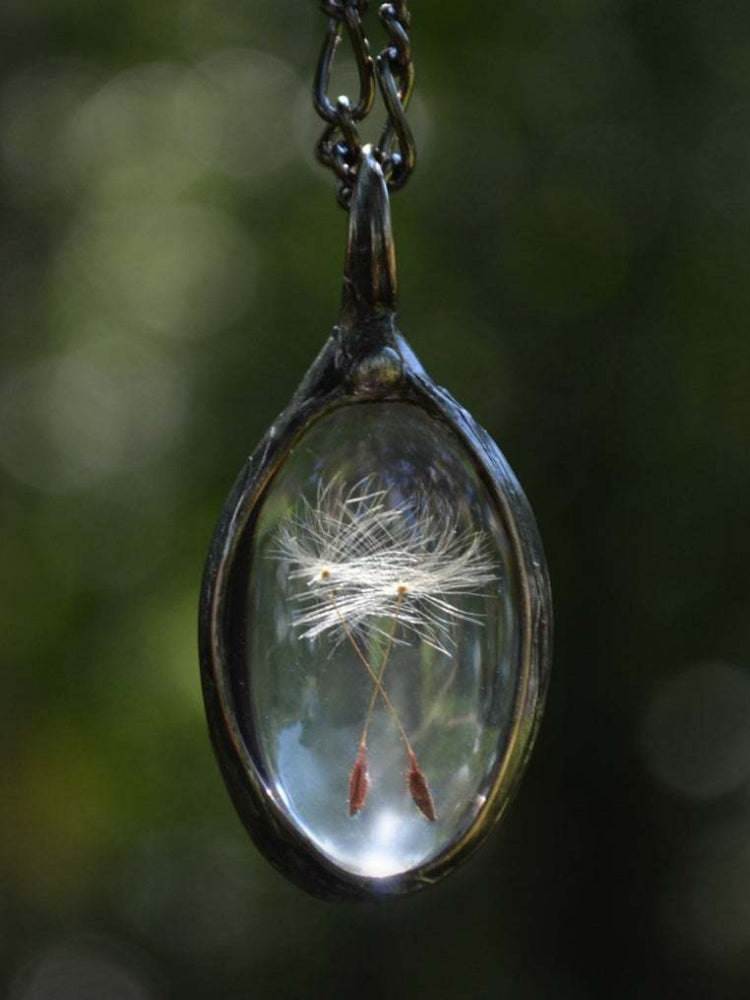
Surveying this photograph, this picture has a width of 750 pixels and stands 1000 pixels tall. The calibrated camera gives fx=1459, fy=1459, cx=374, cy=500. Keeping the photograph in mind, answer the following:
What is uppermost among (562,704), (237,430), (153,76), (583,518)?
(153,76)

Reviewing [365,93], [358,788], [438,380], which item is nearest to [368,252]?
[365,93]

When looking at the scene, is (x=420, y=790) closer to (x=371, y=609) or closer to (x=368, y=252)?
(x=371, y=609)

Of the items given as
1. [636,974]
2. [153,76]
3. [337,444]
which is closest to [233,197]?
[153,76]

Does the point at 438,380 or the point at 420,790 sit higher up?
the point at 438,380

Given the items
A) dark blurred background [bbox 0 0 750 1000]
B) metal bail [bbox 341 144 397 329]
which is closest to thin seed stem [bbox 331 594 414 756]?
metal bail [bbox 341 144 397 329]

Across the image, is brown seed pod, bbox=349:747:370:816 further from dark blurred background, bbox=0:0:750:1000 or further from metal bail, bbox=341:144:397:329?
dark blurred background, bbox=0:0:750:1000

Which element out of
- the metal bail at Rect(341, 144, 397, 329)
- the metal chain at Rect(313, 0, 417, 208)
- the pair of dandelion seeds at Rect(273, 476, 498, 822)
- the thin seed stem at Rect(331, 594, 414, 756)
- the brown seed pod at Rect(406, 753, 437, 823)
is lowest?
the brown seed pod at Rect(406, 753, 437, 823)

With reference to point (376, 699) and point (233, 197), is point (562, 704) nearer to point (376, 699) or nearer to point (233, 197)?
point (233, 197)
